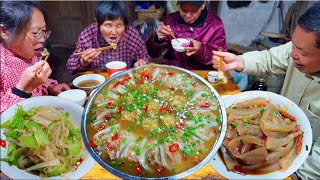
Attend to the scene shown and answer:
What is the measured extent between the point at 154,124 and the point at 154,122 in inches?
1.0

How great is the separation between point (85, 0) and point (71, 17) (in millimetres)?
679

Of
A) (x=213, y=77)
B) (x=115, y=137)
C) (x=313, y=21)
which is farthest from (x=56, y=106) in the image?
(x=313, y=21)

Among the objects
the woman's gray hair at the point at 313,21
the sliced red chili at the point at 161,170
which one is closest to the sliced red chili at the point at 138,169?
the sliced red chili at the point at 161,170

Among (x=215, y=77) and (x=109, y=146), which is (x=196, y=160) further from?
(x=215, y=77)

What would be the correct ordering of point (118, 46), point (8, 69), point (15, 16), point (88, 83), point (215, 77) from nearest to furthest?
point (15, 16) < point (8, 69) < point (88, 83) < point (215, 77) < point (118, 46)

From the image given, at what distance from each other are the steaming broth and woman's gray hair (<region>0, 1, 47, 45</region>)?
0.88 meters

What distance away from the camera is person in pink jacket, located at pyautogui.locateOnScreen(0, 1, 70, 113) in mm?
2008

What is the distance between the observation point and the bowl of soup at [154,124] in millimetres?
1825

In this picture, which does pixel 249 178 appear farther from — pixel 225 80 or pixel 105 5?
pixel 105 5

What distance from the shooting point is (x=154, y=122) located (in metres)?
2.13

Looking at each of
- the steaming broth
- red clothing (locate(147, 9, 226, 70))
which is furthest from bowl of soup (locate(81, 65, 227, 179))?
red clothing (locate(147, 9, 226, 70))

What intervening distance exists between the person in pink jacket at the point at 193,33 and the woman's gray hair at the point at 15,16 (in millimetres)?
1818

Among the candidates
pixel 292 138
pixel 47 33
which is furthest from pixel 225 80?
pixel 47 33

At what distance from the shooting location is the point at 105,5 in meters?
3.19
